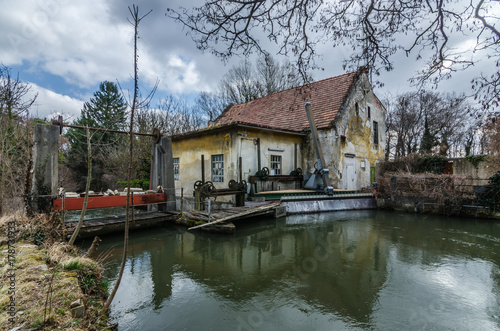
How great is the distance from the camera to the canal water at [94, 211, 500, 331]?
3338mm

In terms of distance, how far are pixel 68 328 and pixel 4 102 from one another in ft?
26.8

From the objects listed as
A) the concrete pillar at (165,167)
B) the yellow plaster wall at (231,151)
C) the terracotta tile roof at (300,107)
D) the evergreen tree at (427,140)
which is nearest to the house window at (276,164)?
the yellow plaster wall at (231,151)

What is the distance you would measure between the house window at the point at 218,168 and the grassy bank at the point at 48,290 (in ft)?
24.5

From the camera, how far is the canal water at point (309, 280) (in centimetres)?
334

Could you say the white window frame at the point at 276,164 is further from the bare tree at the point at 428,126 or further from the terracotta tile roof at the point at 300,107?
the bare tree at the point at 428,126

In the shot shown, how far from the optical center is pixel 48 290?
265 cm

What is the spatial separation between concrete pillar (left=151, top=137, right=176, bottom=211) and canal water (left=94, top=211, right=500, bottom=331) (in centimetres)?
178

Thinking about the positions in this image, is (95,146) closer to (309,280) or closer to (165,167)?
(165,167)

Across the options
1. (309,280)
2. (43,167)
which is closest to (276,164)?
(309,280)

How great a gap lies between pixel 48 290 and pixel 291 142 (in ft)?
40.5

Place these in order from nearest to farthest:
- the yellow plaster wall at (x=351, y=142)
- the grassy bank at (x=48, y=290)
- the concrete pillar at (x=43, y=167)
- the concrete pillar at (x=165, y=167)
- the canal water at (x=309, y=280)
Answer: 1. the grassy bank at (x=48, y=290)
2. the canal water at (x=309, y=280)
3. the concrete pillar at (x=43, y=167)
4. the concrete pillar at (x=165, y=167)
5. the yellow plaster wall at (x=351, y=142)

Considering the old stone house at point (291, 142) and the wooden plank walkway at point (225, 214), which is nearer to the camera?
the wooden plank walkway at point (225, 214)

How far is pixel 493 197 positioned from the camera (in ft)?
34.1

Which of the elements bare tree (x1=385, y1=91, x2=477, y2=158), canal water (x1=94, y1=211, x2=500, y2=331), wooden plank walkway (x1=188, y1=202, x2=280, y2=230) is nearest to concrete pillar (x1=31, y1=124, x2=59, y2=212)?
canal water (x1=94, y1=211, x2=500, y2=331)
